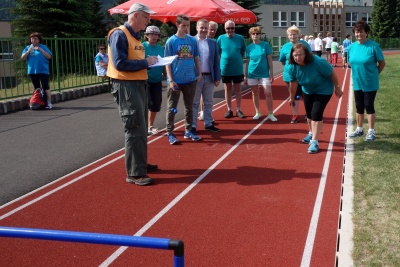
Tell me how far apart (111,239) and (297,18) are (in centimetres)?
8482

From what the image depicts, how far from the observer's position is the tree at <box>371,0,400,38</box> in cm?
7681

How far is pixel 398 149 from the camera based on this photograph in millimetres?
7727

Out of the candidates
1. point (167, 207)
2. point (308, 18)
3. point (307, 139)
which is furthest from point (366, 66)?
point (308, 18)

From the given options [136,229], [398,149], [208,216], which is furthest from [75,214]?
[398,149]

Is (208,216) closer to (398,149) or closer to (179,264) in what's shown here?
(179,264)

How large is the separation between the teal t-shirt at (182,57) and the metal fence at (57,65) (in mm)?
6514

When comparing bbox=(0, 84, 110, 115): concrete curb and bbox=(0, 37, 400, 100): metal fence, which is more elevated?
bbox=(0, 37, 400, 100): metal fence

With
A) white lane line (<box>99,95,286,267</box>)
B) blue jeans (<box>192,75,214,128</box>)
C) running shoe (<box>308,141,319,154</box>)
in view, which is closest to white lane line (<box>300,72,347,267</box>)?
running shoe (<box>308,141,319,154</box>)

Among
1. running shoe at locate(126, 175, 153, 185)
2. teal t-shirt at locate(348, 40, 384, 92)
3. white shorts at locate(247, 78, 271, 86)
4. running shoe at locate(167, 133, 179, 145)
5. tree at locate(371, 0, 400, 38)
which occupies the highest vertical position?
tree at locate(371, 0, 400, 38)

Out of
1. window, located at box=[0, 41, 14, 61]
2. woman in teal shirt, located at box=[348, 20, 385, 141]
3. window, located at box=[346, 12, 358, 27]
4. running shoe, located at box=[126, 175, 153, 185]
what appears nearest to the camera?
running shoe, located at box=[126, 175, 153, 185]

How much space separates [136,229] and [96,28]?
42.4 m

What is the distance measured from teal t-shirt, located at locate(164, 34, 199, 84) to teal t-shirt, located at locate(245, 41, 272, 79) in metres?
2.40

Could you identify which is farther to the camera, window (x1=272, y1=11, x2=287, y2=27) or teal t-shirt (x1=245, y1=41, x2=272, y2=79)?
window (x1=272, y1=11, x2=287, y2=27)

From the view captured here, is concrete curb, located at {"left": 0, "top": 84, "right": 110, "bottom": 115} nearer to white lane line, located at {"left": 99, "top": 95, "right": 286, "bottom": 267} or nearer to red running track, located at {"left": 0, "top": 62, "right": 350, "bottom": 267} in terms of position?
red running track, located at {"left": 0, "top": 62, "right": 350, "bottom": 267}
